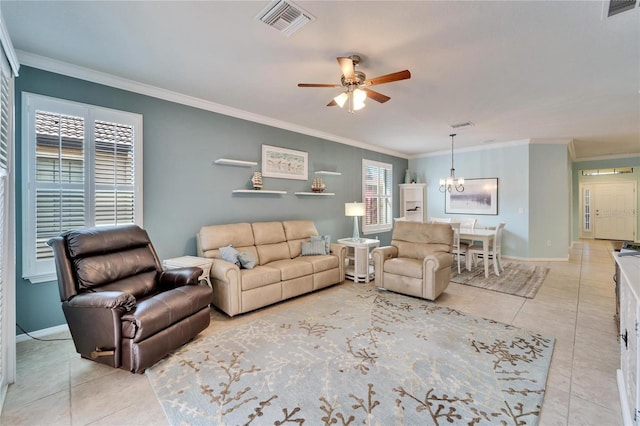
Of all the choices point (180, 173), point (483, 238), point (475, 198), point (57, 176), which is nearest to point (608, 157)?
point (475, 198)

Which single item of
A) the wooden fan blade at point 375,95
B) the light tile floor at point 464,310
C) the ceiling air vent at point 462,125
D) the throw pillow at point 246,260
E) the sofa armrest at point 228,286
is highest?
the ceiling air vent at point 462,125

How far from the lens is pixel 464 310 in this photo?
131 inches

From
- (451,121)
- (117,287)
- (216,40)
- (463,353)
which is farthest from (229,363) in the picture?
(451,121)

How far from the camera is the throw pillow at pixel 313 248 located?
4.27 m

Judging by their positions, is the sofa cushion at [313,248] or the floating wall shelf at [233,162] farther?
the sofa cushion at [313,248]

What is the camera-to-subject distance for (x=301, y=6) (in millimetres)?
1923

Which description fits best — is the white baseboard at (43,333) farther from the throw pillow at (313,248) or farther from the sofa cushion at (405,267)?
the sofa cushion at (405,267)

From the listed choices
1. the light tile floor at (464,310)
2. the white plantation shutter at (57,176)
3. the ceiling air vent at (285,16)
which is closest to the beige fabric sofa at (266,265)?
the light tile floor at (464,310)

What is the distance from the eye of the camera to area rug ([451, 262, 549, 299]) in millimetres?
4078

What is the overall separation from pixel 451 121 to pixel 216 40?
12.4 feet

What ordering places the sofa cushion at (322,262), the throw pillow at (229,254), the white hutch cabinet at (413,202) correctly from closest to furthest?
the throw pillow at (229,254), the sofa cushion at (322,262), the white hutch cabinet at (413,202)

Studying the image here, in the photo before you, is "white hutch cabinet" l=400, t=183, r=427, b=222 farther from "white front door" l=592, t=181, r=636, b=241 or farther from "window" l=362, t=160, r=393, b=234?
"white front door" l=592, t=181, r=636, b=241

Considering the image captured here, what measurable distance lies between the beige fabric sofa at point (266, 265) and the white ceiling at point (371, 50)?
69.6 inches

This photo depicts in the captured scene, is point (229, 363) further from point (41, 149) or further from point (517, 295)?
point (517, 295)
